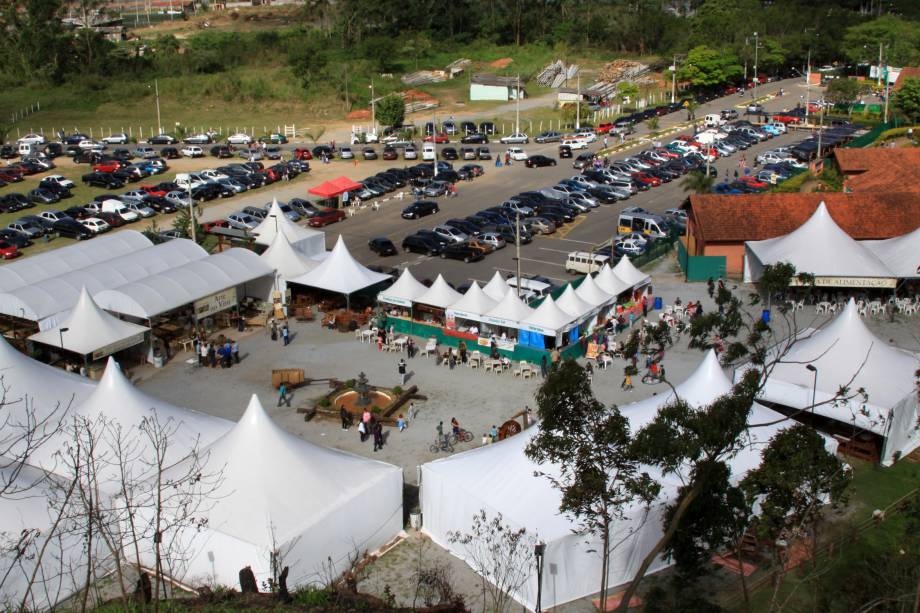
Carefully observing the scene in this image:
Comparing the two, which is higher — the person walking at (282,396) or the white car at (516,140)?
the white car at (516,140)

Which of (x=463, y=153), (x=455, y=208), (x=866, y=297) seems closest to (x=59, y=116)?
(x=463, y=153)

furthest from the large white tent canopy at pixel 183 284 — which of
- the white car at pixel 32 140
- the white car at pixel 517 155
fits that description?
the white car at pixel 32 140

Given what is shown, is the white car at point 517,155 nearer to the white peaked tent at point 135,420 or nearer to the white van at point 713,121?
the white van at point 713,121

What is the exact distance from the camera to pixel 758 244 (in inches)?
1469

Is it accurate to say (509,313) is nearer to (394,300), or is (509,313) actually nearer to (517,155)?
(394,300)

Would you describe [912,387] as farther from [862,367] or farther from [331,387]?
[331,387]

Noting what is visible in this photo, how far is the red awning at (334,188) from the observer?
50844mm

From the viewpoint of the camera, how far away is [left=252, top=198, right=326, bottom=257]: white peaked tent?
3894 cm

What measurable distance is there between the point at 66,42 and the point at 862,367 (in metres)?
94.9

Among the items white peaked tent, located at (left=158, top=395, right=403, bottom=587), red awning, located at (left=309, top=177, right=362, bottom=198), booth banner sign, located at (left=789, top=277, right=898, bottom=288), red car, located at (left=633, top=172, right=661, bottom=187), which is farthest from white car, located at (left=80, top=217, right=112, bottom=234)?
booth banner sign, located at (left=789, top=277, right=898, bottom=288)

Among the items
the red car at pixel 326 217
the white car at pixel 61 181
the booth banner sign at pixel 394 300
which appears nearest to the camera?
the booth banner sign at pixel 394 300

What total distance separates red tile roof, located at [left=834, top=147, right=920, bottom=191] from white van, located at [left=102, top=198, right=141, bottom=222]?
36111mm

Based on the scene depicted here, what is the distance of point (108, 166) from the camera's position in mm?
61031

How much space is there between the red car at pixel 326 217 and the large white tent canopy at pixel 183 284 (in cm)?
1327
